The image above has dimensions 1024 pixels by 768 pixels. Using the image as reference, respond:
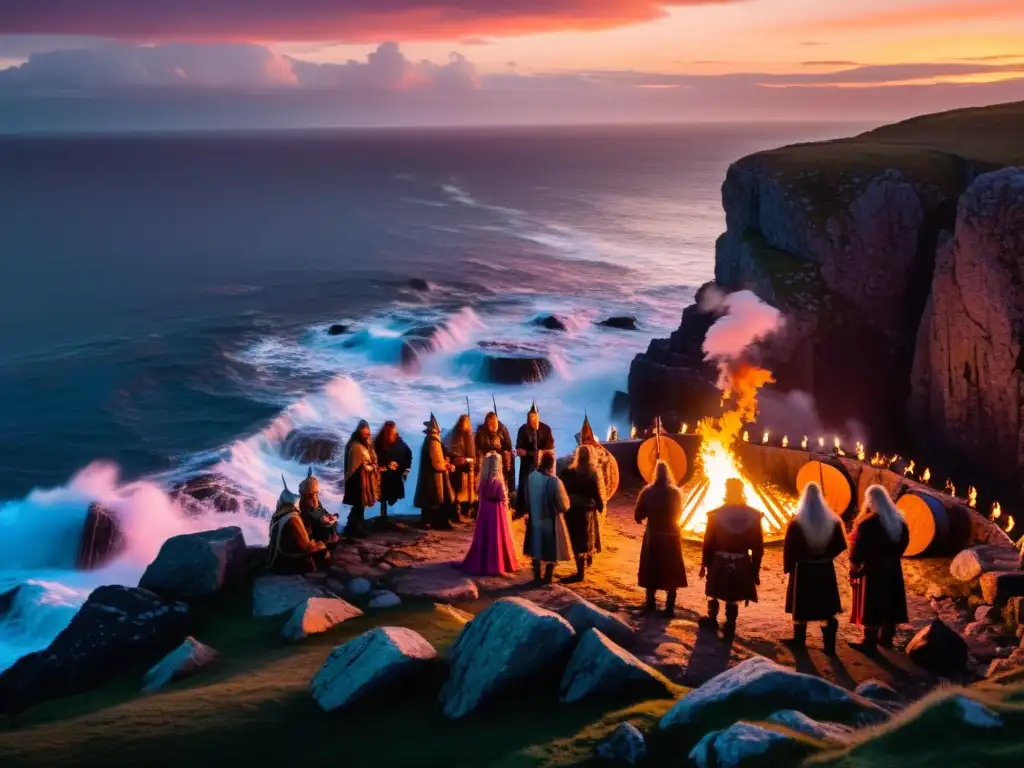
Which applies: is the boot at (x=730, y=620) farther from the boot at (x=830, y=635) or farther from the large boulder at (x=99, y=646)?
the large boulder at (x=99, y=646)

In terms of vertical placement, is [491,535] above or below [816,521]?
below

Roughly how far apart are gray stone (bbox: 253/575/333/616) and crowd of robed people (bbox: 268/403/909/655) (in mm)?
312

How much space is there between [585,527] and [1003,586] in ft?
18.7

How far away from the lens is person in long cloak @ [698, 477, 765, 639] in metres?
11.7

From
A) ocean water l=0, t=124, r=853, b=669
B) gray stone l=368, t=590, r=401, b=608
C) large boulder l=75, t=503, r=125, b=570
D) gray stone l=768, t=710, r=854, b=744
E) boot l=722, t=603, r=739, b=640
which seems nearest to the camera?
gray stone l=768, t=710, r=854, b=744

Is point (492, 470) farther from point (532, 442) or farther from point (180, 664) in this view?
point (180, 664)

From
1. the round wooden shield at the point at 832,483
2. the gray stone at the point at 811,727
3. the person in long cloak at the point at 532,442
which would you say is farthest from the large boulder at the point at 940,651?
the person in long cloak at the point at 532,442

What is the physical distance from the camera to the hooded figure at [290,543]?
13.8 metres

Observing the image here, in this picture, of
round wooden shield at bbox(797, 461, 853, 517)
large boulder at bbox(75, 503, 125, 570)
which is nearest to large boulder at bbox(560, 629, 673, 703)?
round wooden shield at bbox(797, 461, 853, 517)

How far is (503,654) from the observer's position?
967cm

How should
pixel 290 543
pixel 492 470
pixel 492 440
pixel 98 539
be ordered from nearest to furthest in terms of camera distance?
pixel 290 543
pixel 492 470
pixel 492 440
pixel 98 539

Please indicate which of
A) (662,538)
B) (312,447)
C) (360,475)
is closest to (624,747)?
(662,538)

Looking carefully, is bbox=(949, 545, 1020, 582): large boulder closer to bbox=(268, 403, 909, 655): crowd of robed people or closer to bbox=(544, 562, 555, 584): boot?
bbox=(268, 403, 909, 655): crowd of robed people

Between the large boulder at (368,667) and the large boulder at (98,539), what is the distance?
782 inches
